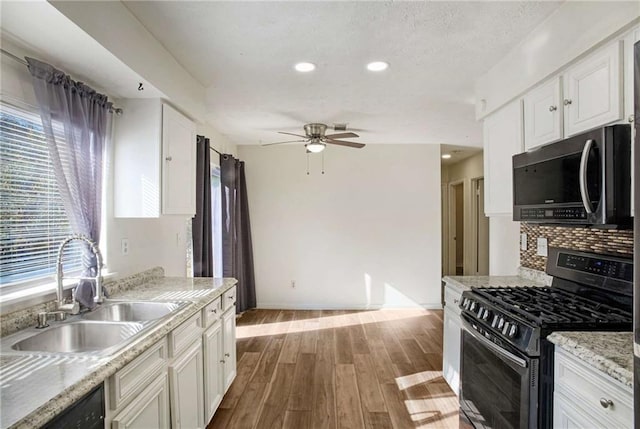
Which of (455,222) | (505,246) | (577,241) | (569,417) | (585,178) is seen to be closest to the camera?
(569,417)

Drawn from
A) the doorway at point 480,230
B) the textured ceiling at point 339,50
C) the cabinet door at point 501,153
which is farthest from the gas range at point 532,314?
the doorway at point 480,230

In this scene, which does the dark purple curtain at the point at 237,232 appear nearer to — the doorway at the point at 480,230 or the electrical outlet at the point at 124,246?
the electrical outlet at the point at 124,246

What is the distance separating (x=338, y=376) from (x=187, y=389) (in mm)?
1517

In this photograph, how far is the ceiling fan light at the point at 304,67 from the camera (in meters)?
2.41

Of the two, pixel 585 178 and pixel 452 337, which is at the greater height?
pixel 585 178

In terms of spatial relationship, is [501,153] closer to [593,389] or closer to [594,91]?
[594,91]

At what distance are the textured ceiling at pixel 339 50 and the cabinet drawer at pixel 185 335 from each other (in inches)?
65.5

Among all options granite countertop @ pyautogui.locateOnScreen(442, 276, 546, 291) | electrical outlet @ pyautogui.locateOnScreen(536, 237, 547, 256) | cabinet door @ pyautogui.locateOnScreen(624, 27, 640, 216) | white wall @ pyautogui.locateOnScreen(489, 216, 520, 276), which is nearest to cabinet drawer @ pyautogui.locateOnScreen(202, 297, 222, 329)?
granite countertop @ pyautogui.locateOnScreen(442, 276, 546, 291)

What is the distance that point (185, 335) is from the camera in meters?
1.87

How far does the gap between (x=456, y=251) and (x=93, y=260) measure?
22.5 ft

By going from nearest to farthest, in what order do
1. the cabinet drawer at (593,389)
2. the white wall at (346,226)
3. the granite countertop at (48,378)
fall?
the granite countertop at (48,378), the cabinet drawer at (593,389), the white wall at (346,226)

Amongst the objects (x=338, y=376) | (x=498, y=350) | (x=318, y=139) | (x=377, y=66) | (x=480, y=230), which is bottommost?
(x=338, y=376)

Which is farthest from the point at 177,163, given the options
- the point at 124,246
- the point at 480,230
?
the point at 480,230

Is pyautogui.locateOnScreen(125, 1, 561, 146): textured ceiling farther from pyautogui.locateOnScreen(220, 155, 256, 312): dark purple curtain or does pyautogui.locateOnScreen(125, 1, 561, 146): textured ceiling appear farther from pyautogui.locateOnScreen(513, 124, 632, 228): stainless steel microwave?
pyautogui.locateOnScreen(220, 155, 256, 312): dark purple curtain
